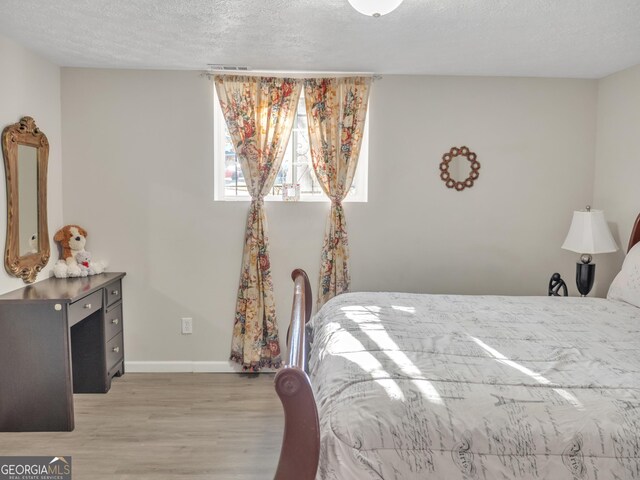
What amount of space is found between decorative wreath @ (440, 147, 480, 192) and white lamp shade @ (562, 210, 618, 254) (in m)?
0.81

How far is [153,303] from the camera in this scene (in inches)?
159

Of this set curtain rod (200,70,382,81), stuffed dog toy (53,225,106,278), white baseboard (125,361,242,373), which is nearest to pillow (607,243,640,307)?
curtain rod (200,70,382,81)

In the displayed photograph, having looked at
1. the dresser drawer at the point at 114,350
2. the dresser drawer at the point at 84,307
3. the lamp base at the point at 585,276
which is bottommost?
the dresser drawer at the point at 114,350

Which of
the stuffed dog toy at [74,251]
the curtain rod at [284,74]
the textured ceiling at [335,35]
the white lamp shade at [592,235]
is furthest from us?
the curtain rod at [284,74]

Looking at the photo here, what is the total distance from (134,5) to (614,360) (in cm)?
273

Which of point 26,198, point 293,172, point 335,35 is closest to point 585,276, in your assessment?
point 293,172

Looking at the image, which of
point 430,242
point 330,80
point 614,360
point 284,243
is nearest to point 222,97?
point 330,80

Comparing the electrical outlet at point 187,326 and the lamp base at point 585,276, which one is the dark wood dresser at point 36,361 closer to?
the electrical outlet at point 187,326

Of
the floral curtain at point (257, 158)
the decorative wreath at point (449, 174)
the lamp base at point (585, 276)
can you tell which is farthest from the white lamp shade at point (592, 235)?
the floral curtain at point (257, 158)

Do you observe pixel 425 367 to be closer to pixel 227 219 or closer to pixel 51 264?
pixel 227 219

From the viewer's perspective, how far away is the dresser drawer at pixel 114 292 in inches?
146

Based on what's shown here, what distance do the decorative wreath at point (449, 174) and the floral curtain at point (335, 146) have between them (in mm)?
691

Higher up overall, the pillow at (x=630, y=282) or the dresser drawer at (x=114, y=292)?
the pillow at (x=630, y=282)

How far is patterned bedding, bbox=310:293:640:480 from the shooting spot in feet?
5.14
